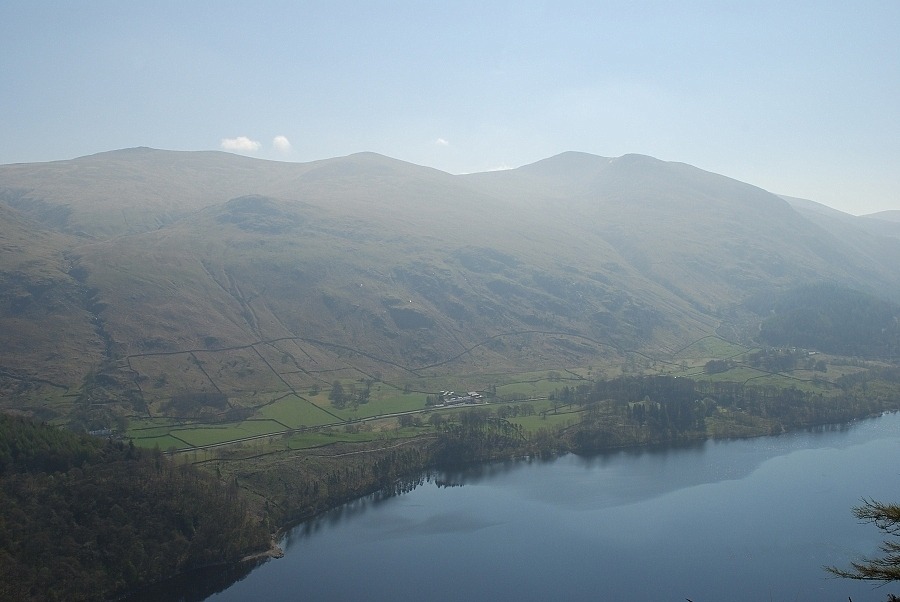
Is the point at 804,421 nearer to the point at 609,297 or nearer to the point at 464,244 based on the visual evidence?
the point at 609,297

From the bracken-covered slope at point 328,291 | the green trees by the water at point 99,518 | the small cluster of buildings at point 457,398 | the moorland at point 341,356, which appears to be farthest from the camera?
the bracken-covered slope at point 328,291

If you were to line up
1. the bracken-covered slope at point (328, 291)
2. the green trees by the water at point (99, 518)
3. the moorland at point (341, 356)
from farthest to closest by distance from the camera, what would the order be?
the bracken-covered slope at point (328, 291)
the moorland at point (341, 356)
the green trees by the water at point (99, 518)

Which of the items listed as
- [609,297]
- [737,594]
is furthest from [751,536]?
[609,297]

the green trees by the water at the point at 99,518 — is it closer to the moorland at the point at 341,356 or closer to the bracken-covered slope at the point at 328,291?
the moorland at the point at 341,356

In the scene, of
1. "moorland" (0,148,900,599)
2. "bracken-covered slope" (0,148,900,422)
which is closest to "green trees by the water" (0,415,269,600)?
"moorland" (0,148,900,599)

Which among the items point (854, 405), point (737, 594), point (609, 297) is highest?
point (609, 297)

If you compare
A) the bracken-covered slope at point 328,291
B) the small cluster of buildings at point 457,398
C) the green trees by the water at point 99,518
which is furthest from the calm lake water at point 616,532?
the bracken-covered slope at point 328,291

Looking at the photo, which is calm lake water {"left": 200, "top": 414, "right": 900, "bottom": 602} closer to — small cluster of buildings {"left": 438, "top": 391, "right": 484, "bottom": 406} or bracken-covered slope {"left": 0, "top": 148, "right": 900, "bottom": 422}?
small cluster of buildings {"left": 438, "top": 391, "right": 484, "bottom": 406}
